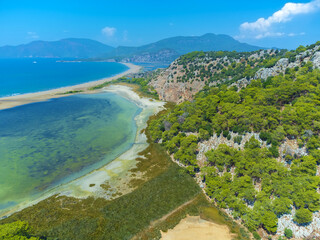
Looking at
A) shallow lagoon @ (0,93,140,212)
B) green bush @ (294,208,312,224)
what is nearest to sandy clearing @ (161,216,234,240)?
green bush @ (294,208,312,224)

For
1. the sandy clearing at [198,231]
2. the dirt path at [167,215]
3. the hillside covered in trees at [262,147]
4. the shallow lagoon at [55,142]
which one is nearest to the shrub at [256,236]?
the hillside covered in trees at [262,147]

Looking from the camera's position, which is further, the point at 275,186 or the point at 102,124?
the point at 102,124

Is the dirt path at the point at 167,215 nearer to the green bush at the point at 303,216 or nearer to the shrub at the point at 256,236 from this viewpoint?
the shrub at the point at 256,236

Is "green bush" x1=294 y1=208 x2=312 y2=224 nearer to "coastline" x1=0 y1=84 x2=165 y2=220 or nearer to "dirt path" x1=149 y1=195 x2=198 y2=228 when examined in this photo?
"dirt path" x1=149 y1=195 x2=198 y2=228

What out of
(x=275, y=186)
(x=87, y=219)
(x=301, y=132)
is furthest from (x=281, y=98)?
(x=87, y=219)

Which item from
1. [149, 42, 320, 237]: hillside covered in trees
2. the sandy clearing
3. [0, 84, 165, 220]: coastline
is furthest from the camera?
[0, 84, 165, 220]: coastline

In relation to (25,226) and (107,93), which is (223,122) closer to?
(25,226)
